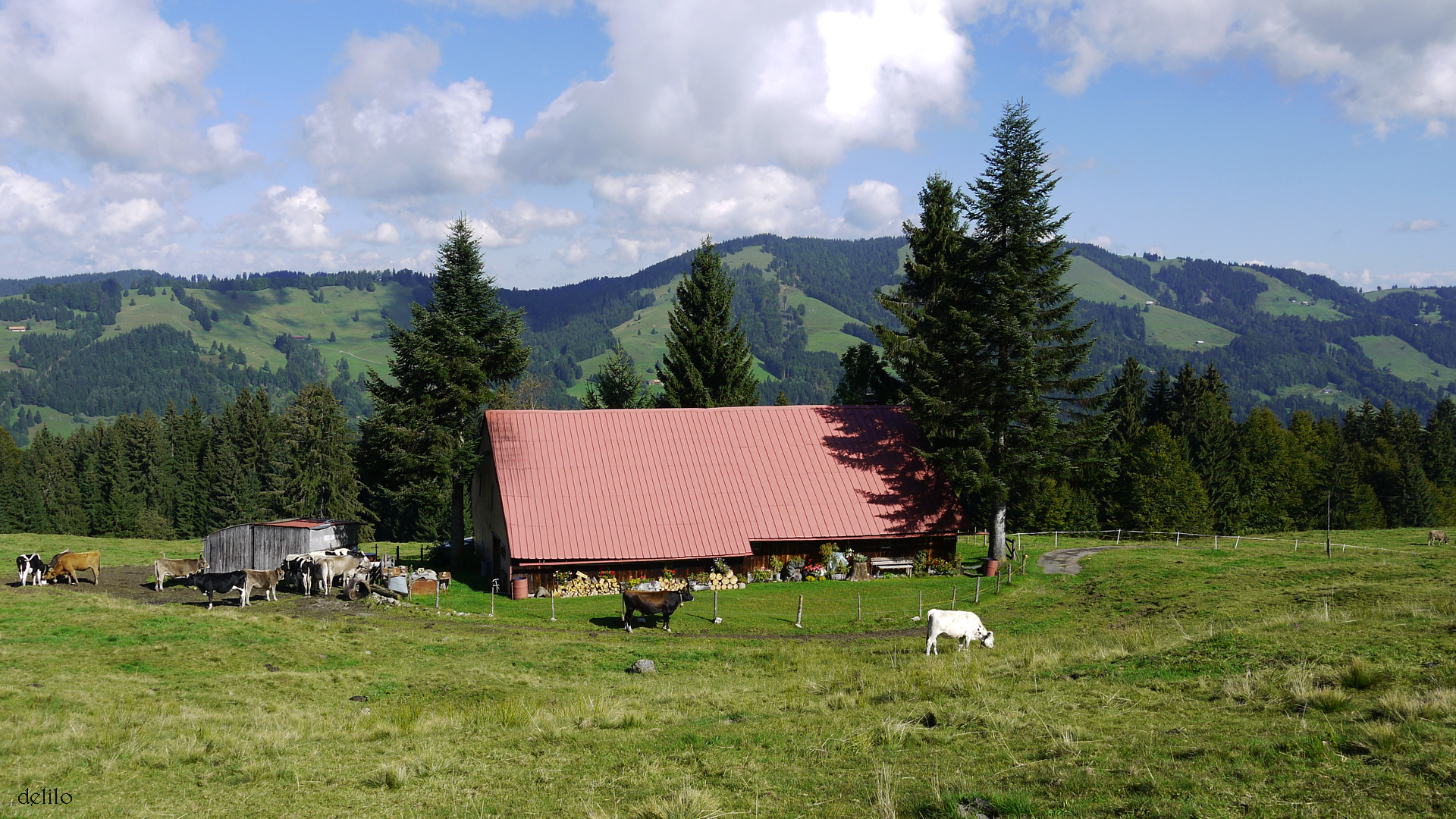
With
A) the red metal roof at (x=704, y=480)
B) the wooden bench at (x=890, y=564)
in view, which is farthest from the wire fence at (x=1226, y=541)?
the red metal roof at (x=704, y=480)

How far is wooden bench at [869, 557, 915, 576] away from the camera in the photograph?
3841cm

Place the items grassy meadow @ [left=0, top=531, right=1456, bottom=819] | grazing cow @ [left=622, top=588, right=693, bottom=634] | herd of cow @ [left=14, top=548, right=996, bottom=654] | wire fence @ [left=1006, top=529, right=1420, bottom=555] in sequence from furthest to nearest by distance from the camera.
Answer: wire fence @ [left=1006, top=529, right=1420, bottom=555], herd of cow @ [left=14, top=548, right=996, bottom=654], grazing cow @ [left=622, top=588, right=693, bottom=634], grassy meadow @ [left=0, top=531, right=1456, bottom=819]

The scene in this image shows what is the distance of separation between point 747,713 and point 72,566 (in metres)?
31.6

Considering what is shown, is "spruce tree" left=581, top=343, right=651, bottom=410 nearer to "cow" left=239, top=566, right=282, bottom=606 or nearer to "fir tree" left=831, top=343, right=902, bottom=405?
"fir tree" left=831, top=343, right=902, bottom=405

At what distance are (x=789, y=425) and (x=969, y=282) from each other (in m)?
11.7

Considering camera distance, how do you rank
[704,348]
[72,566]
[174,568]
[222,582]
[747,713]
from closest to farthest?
[747,713] → [222,582] → [72,566] → [174,568] → [704,348]

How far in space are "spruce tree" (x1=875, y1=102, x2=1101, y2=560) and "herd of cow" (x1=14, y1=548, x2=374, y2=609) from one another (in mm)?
26574

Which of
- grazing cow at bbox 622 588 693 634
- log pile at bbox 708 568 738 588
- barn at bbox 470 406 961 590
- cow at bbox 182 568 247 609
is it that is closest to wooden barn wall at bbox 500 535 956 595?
barn at bbox 470 406 961 590

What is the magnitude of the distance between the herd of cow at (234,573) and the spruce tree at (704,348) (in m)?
24.5

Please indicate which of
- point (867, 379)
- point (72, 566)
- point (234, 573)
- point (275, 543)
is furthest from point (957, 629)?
point (72, 566)

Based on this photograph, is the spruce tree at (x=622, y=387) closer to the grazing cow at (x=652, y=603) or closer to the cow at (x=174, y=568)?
the cow at (x=174, y=568)

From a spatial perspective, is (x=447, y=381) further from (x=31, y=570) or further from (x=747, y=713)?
(x=747, y=713)

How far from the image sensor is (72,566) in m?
32.8

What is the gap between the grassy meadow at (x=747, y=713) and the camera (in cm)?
1013
